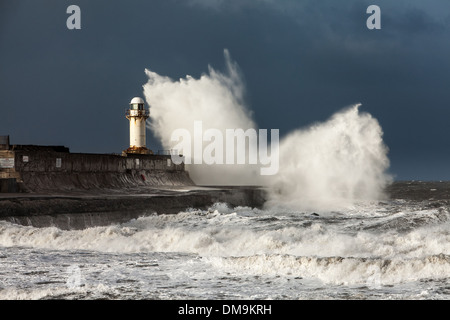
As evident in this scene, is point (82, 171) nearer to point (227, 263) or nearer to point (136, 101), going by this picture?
point (136, 101)

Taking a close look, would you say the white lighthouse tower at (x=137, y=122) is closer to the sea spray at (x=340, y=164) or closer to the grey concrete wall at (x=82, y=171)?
the grey concrete wall at (x=82, y=171)

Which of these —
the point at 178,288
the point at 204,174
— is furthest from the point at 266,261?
the point at 204,174

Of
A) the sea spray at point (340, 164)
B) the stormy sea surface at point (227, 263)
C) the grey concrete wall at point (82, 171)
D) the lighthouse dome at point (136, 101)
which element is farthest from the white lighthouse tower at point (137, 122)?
the stormy sea surface at point (227, 263)

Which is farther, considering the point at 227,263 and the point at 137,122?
the point at 137,122

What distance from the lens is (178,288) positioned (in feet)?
30.4

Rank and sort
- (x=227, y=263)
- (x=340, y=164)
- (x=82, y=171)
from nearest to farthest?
(x=227, y=263) < (x=82, y=171) < (x=340, y=164)

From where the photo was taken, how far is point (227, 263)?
37.7 feet

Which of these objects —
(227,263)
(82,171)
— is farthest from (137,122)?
(227,263)

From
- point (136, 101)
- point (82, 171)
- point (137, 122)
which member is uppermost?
→ point (136, 101)

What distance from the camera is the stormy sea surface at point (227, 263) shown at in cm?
901

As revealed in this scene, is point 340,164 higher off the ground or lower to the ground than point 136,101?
lower

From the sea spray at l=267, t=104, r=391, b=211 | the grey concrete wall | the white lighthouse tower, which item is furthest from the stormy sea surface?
the white lighthouse tower

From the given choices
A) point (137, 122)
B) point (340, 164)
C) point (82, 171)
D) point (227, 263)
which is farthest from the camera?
point (137, 122)

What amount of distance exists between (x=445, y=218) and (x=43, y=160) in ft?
51.4
